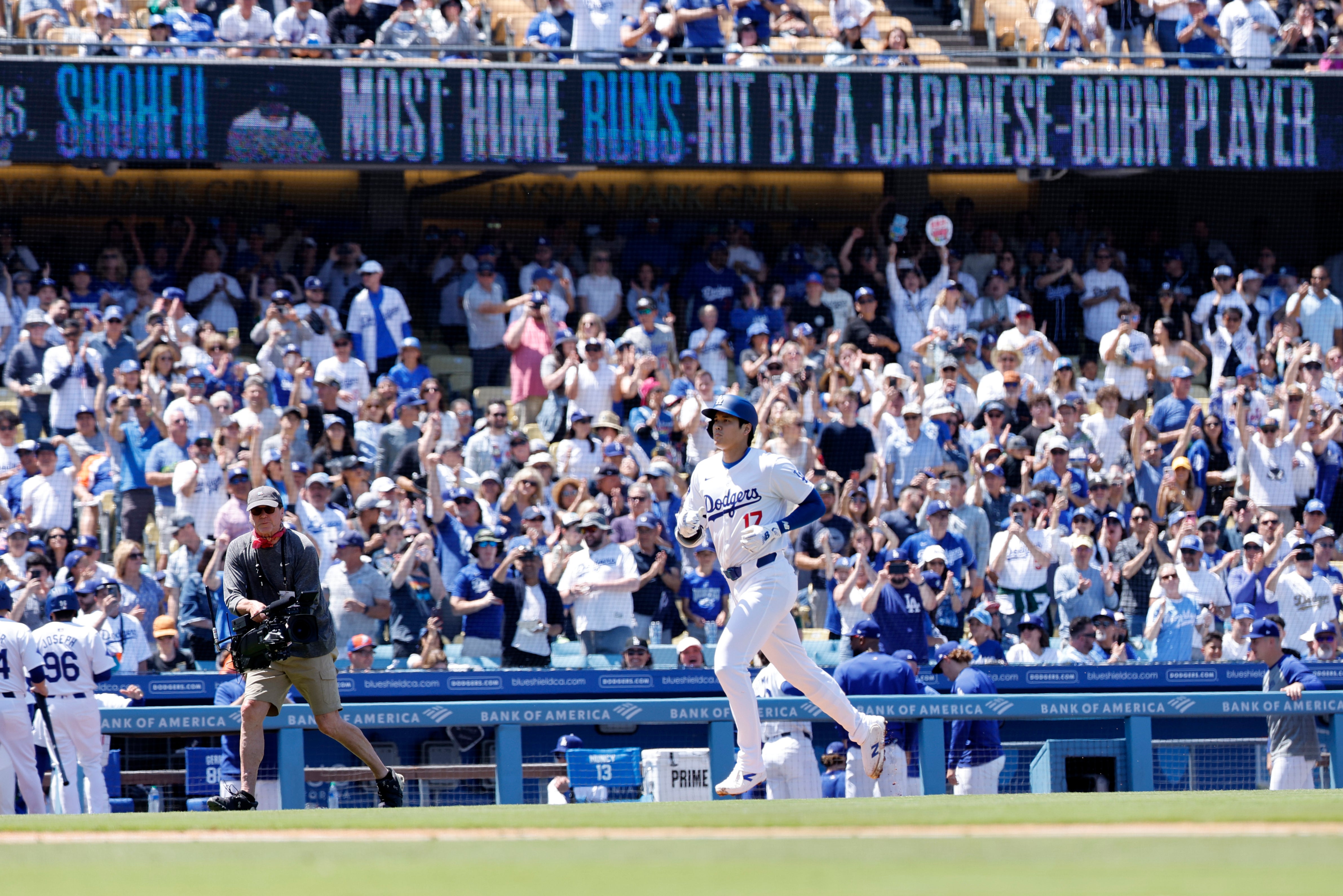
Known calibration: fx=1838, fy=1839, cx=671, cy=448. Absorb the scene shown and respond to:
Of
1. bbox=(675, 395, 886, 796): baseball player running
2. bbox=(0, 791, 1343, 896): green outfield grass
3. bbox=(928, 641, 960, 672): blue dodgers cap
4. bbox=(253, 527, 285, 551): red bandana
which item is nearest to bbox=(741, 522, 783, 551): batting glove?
bbox=(675, 395, 886, 796): baseball player running

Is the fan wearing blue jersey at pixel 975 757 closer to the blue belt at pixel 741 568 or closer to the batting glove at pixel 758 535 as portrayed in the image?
the blue belt at pixel 741 568

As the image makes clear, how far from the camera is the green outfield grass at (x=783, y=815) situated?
587cm

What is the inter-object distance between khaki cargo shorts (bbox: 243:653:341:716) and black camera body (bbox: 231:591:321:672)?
40 millimetres

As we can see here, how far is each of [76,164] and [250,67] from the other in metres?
2.22

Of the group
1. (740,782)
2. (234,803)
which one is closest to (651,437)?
(740,782)

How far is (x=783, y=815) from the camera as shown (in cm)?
621

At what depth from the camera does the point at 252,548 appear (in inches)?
303

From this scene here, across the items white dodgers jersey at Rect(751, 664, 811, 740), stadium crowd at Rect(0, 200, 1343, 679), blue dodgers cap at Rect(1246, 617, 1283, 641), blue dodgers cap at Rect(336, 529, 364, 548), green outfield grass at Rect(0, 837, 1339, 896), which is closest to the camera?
green outfield grass at Rect(0, 837, 1339, 896)

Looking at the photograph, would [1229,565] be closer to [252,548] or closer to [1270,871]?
[252,548]

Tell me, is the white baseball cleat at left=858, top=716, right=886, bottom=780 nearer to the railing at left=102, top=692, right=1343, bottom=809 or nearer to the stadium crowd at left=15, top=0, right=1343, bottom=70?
the railing at left=102, top=692, right=1343, bottom=809

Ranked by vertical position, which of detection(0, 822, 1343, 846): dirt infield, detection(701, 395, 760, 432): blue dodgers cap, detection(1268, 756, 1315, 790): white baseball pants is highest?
detection(701, 395, 760, 432): blue dodgers cap

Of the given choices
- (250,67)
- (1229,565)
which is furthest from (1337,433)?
(250,67)

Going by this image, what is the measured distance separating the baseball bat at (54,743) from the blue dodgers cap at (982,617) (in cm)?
555

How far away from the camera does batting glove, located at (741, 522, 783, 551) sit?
7.30 m
